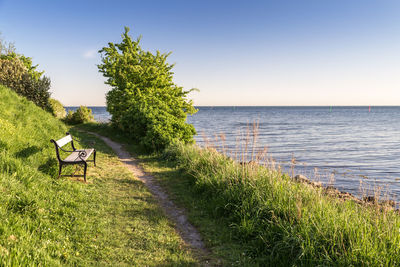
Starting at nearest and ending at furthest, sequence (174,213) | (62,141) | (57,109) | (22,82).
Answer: (174,213) → (62,141) → (22,82) → (57,109)

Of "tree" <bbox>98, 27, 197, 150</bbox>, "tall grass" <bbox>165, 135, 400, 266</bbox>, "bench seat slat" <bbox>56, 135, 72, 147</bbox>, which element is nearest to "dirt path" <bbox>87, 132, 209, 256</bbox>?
"tall grass" <bbox>165, 135, 400, 266</bbox>

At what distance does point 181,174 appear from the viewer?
31.7 ft

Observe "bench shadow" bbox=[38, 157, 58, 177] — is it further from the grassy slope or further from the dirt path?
the dirt path

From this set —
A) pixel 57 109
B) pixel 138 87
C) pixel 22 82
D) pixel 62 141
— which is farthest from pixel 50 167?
pixel 57 109

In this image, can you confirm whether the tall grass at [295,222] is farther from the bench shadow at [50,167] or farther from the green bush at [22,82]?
the green bush at [22,82]

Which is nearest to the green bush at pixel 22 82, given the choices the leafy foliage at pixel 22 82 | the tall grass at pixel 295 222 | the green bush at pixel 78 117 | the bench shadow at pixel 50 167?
the leafy foliage at pixel 22 82

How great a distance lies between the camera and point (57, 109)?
28.8 metres

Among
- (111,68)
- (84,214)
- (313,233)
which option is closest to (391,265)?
(313,233)

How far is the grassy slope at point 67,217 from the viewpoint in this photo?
3.98 metres

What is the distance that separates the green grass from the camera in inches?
151

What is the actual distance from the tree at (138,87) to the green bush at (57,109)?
30.8ft

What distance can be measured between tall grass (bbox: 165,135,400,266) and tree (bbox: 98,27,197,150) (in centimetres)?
1048

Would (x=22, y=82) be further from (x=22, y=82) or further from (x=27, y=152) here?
(x=27, y=152)

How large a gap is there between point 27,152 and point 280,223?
7.22 meters
